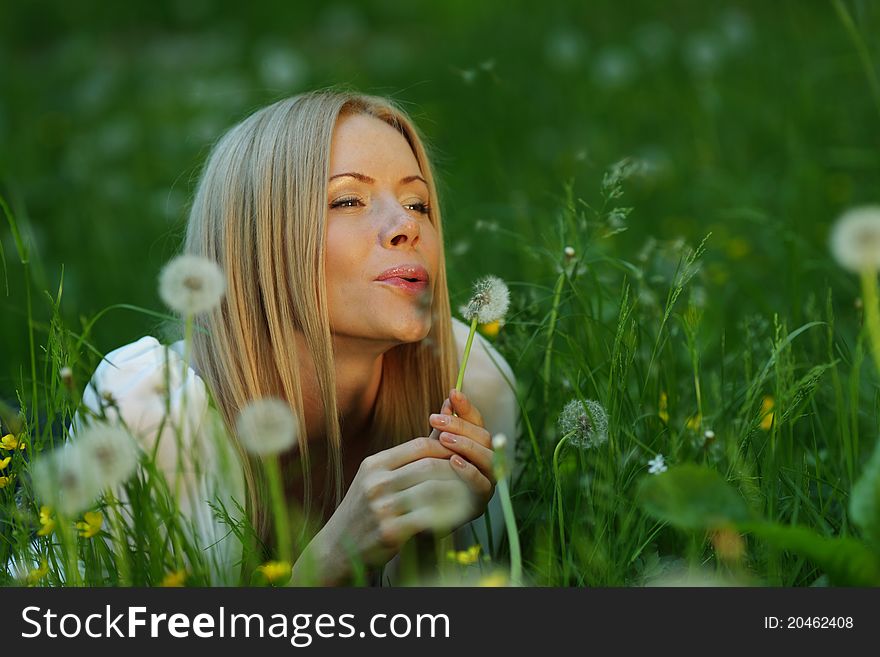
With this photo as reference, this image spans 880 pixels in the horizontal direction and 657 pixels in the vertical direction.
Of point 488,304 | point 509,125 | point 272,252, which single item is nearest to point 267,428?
point 488,304

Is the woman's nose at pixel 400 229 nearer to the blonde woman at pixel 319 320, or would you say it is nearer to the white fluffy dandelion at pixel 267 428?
the blonde woman at pixel 319 320

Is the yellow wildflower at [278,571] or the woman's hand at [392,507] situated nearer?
the yellow wildflower at [278,571]

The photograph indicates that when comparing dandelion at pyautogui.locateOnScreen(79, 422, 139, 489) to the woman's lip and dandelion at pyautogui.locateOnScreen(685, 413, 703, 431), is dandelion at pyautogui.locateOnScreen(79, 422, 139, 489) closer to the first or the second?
the woman's lip

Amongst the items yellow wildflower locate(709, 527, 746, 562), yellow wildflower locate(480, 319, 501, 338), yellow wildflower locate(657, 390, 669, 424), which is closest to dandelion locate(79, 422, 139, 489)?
yellow wildflower locate(709, 527, 746, 562)

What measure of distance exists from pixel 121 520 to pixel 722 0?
4.99m

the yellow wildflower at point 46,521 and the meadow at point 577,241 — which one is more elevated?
the meadow at point 577,241

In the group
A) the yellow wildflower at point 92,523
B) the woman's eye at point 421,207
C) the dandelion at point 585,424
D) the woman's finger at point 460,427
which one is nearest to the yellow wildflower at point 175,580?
the yellow wildflower at point 92,523

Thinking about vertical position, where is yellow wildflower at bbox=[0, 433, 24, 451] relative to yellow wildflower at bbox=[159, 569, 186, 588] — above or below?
above

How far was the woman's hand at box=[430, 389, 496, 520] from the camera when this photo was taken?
57.4 inches

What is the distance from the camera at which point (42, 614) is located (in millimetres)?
1129

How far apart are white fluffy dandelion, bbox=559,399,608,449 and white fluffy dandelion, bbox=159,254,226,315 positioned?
503mm

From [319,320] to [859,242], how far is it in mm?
762

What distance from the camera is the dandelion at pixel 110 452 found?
3.79 feet

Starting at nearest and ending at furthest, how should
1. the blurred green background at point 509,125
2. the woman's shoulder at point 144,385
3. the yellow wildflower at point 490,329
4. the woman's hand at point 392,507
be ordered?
the woman's hand at point 392,507 < the woman's shoulder at point 144,385 < the yellow wildflower at point 490,329 < the blurred green background at point 509,125
